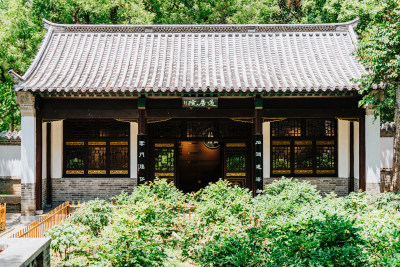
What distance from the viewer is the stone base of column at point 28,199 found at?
9.38 m

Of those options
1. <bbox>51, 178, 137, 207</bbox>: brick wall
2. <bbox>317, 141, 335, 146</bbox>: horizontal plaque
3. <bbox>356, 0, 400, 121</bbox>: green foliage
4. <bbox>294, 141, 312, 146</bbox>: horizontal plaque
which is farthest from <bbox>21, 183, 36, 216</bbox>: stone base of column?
<bbox>356, 0, 400, 121</bbox>: green foliage

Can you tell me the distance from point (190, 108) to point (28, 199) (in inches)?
191

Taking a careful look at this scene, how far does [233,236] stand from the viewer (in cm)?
534

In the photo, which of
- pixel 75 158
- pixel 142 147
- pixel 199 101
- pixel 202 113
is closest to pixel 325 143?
pixel 202 113

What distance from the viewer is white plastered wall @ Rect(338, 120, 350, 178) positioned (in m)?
11.3

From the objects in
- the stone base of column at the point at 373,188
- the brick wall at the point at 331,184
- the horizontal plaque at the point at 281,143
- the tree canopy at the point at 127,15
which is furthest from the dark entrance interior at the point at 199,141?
the tree canopy at the point at 127,15

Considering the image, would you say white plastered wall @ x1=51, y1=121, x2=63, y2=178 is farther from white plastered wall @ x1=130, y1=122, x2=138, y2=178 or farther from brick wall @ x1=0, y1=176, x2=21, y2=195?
white plastered wall @ x1=130, y1=122, x2=138, y2=178

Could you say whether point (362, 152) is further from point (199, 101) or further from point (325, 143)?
point (199, 101)

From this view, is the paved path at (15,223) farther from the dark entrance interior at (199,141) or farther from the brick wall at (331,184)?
the brick wall at (331,184)

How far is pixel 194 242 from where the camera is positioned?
19.2ft

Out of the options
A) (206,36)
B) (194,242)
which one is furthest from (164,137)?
(194,242)

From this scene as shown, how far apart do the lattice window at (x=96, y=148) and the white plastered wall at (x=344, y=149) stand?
22.0ft

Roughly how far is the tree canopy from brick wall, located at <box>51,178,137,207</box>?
17.3ft

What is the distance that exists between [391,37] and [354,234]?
4979 millimetres
